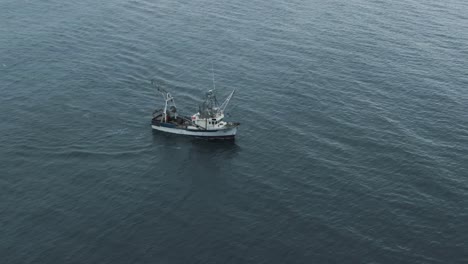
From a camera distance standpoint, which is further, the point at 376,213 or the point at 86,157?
the point at 86,157

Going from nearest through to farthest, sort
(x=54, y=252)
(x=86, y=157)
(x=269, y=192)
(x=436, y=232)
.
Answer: (x=54, y=252) < (x=436, y=232) < (x=269, y=192) < (x=86, y=157)

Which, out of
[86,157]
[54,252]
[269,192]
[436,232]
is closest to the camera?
[54,252]

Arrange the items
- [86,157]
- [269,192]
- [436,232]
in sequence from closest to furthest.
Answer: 1. [436,232]
2. [269,192]
3. [86,157]

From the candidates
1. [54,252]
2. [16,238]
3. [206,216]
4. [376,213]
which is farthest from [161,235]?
[376,213]

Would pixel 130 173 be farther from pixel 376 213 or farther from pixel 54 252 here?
pixel 376 213

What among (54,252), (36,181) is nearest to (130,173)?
(36,181)

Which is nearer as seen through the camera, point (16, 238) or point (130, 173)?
point (16, 238)

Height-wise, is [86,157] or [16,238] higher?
[86,157]

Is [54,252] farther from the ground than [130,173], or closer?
closer

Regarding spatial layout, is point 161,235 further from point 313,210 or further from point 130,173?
point 313,210
